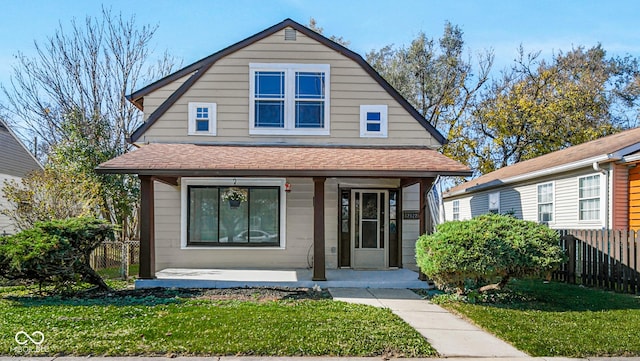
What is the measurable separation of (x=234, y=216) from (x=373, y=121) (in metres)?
4.54

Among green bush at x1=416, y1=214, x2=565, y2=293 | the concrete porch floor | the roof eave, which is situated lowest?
the concrete porch floor

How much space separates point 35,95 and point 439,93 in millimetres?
20648

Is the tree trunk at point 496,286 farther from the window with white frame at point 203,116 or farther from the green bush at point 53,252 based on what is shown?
the window with white frame at point 203,116

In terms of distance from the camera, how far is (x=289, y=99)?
13.2 m

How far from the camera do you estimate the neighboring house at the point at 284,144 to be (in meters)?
12.9

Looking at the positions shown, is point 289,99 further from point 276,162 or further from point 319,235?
point 319,235

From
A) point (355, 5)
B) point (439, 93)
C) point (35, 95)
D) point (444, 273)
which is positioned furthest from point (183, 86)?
point (439, 93)

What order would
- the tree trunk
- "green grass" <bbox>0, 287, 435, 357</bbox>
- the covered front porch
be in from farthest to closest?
the covered front porch → the tree trunk → "green grass" <bbox>0, 287, 435, 357</bbox>

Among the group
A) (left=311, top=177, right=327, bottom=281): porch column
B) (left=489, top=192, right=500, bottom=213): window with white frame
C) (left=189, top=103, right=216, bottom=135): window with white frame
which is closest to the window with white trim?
(left=311, top=177, right=327, bottom=281): porch column

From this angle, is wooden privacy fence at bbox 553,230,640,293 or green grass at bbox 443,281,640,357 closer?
green grass at bbox 443,281,640,357

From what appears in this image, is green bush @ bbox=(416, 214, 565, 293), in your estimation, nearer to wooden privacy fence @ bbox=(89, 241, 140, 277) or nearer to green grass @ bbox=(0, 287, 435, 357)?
green grass @ bbox=(0, 287, 435, 357)

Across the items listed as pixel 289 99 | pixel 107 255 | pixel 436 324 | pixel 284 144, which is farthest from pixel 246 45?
pixel 436 324

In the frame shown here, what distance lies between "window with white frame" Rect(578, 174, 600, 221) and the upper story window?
716 centimetres

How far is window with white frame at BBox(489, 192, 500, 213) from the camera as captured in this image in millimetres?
19359
